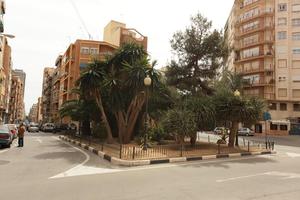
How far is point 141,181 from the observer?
10039mm

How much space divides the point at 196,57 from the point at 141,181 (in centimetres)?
1749

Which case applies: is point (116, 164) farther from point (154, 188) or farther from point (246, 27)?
point (246, 27)

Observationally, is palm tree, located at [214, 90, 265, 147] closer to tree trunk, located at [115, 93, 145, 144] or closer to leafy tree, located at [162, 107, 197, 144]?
leafy tree, located at [162, 107, 197, 144]

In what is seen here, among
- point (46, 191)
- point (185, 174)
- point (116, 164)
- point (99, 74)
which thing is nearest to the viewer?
point (46, 191)

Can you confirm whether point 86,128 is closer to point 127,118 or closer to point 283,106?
point 127,118

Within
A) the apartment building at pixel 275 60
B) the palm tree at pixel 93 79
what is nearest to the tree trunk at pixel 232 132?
the palm tree at pixel 93 79

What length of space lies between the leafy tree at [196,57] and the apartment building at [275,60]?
3474cm

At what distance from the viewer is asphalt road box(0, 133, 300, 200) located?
26.5 ft

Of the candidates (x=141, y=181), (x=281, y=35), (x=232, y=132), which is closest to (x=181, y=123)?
(x=232, y=132)

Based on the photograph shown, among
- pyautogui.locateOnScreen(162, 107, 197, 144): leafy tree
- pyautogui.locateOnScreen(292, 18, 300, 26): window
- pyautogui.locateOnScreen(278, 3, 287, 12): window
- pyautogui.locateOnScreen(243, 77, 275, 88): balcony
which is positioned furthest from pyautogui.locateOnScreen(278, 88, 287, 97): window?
pyautogui.locateOnScreen(162, 107, 197, 144): leafy tree

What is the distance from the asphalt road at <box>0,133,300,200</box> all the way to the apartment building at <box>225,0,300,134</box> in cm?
4969

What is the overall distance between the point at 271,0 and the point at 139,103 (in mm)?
52544

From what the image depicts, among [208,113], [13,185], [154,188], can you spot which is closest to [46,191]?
[13,185]

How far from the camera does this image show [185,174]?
11742 millimetres
